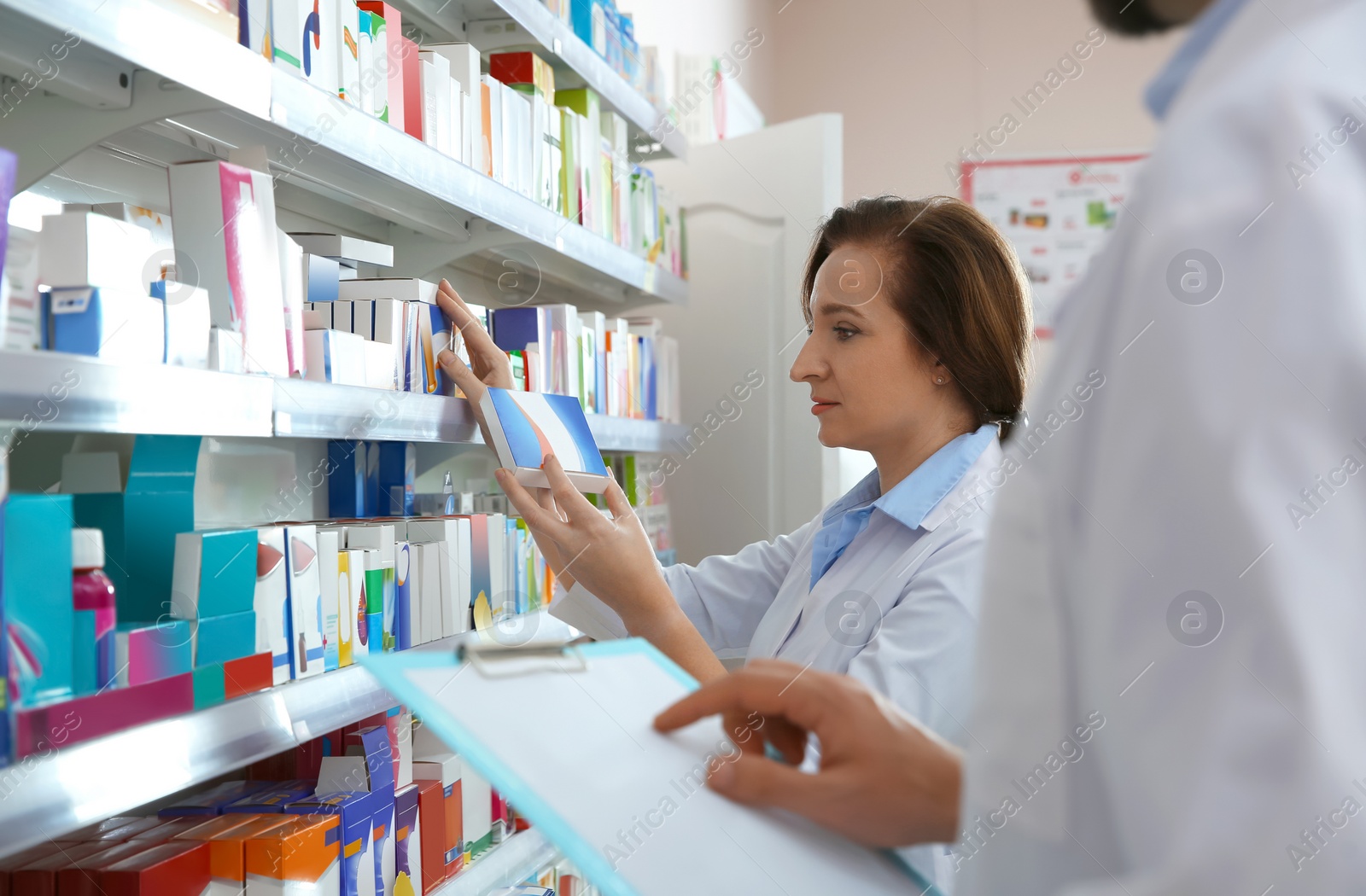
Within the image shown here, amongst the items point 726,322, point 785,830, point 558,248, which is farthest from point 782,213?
point 785,830

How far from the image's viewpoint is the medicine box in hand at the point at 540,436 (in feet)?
5.13

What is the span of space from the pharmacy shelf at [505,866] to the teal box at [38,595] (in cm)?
88

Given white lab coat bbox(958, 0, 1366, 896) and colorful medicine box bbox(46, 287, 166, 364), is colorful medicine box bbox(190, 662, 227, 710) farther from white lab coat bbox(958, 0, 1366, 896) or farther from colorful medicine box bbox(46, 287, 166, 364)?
white lab coat bbox(958, 0, 1366, 896)

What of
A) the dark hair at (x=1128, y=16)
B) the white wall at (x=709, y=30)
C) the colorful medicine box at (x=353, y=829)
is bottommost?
the colorful medicine box at (x=353, y=829)

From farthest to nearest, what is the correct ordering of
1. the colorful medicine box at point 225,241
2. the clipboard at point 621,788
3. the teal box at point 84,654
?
the colorful medicine box at point 225,241, the teal box at point 84,654, the clipboard at point 621,788

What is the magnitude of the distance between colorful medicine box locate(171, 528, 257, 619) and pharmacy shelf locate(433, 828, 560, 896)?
701mm

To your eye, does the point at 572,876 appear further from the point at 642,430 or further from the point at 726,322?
the point at 726,322

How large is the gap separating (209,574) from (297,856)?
1.20ft

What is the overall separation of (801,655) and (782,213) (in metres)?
2.00

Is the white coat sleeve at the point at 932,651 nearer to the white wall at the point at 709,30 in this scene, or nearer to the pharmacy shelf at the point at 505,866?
the pharmacy shelf at the point at 505,866

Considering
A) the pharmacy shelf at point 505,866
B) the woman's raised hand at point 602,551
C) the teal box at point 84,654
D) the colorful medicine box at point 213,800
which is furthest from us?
the pharmacy shelf at point 505,866

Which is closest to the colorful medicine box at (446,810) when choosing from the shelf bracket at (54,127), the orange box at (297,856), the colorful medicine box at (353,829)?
the colorful medicine box at (353,829)

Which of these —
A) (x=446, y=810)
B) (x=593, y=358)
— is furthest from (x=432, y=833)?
(x=593, y=358)

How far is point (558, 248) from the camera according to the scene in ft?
→ 6.41
